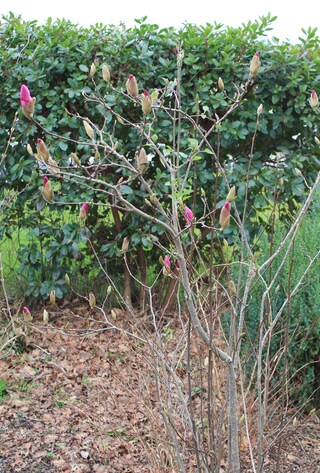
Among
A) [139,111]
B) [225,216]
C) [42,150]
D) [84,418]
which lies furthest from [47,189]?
[139,111]

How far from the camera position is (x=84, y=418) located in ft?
11.4

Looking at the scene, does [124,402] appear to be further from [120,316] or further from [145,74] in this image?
[145,74]

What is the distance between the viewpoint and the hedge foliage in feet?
15.0

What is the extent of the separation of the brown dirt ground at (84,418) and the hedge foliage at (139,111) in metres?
0.79

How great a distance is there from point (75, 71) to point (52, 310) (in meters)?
1.87

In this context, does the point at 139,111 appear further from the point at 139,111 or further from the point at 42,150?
the point at 42,150

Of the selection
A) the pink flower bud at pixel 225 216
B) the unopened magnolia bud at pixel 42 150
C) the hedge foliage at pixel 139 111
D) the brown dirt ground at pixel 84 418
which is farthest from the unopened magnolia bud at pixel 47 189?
the hedge foliage at pixel 139 111

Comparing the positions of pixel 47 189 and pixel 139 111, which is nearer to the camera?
pixel 47 189

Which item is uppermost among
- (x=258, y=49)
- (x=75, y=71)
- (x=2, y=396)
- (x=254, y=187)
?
(x=258, y=49)

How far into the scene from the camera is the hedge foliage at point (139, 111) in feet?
15.0

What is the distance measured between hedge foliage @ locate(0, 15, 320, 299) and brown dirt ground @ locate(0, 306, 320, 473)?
79cm

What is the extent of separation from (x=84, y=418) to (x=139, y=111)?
7.69ft

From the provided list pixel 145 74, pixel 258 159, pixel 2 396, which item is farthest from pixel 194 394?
pixel 145 74

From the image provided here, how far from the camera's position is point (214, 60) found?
4.52 meters
